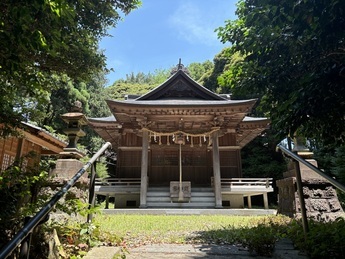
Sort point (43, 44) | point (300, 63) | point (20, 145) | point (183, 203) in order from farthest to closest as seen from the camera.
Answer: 1. point (183, 203)
2. point (20, 145)
3. point (300, 63)
4. point (43, 44)

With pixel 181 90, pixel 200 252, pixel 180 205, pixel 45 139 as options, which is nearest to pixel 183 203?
pixel 180 205

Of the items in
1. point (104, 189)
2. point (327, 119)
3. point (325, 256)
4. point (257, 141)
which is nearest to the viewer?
point (325, 256)

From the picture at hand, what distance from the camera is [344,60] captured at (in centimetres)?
303

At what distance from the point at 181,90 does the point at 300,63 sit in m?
10.7

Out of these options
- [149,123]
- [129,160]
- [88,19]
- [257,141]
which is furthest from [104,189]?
[257,141]

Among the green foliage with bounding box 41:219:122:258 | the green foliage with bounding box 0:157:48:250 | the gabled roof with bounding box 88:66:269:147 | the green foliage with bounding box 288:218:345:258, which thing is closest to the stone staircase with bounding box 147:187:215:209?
the gabled roof with bounding box 88:66:269:147

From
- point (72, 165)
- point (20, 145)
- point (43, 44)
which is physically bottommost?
point (72, 165)

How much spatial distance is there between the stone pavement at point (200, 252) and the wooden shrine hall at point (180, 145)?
7034 mm

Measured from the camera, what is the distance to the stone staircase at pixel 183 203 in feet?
34.2

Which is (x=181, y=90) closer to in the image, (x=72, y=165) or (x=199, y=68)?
(x=72, y=165)

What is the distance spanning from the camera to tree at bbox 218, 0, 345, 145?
8.80 feet

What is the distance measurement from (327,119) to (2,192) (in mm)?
4061

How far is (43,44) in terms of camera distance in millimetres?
2404

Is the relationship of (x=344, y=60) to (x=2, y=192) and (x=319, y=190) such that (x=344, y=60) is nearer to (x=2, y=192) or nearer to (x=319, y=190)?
(x=319, y=190)
